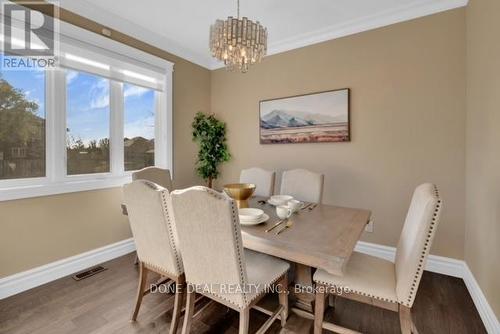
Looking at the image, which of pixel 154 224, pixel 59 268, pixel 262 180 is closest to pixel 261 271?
pixel 154 224

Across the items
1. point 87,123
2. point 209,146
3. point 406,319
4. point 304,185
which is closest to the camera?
point 406,319

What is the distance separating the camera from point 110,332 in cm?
169

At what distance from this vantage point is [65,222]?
8.13 ft

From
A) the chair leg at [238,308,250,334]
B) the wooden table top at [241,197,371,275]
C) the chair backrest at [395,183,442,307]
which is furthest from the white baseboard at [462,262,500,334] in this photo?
the chair leg at [238,308,250,334]

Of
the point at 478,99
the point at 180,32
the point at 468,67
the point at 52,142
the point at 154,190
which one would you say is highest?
the point at 180,32

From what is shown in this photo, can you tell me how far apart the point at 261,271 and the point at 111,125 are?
2.46 m

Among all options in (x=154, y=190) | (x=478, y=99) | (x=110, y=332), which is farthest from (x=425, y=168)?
(x=110, y=332)

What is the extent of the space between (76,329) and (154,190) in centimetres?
120

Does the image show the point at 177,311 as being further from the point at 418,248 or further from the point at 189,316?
the point at 418,248

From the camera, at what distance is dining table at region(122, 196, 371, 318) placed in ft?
4.22

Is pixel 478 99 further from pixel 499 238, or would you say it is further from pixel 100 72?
pixel 100 72

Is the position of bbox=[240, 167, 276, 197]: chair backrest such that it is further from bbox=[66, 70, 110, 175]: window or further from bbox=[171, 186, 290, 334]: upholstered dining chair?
bbox=[66, 70, 110, 175]: window

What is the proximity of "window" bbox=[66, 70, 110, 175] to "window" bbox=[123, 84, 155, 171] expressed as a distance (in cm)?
24

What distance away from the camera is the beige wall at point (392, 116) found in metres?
2.41
